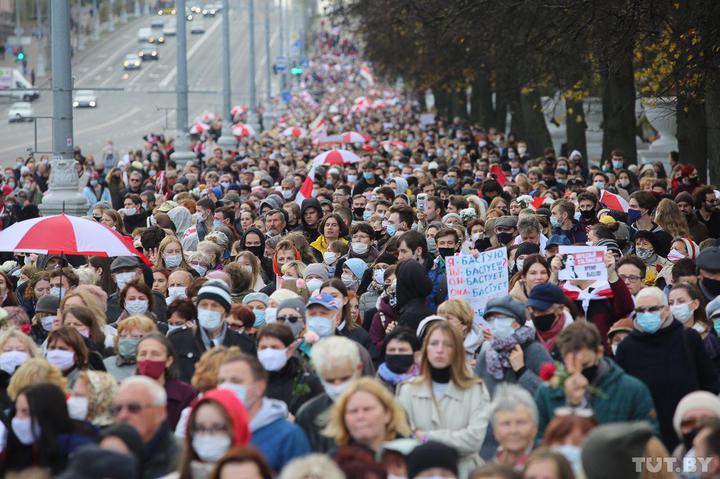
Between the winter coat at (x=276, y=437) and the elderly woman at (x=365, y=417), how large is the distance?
0.18 m

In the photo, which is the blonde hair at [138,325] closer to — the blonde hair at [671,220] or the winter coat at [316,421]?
the winter coat at [316,421]

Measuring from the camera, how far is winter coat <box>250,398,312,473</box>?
779 centimetres

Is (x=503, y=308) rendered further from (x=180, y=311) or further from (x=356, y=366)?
(x=180, y=311)

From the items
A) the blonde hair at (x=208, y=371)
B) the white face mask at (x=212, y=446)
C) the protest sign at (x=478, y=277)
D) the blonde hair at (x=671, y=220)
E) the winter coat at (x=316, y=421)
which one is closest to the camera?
the white face mask at (x=212, y=446)

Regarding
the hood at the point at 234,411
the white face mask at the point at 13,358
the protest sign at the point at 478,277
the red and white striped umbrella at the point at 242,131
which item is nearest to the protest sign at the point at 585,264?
the protest sign at the point at 478,277

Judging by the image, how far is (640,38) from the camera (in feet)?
80.7

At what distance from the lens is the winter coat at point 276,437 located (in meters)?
7.79

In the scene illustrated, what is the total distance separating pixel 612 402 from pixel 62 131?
15.2 m

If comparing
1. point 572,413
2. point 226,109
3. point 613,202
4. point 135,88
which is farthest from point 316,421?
point 135,88

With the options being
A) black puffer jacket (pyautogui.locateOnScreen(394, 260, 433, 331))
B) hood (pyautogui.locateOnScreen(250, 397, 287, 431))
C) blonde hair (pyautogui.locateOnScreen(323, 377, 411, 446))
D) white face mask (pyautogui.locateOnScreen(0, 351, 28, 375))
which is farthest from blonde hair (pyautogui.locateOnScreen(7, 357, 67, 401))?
black puffer jacket (pyautogui.locateOnScreen(394, 260, 433, 331))

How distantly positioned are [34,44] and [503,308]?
120m

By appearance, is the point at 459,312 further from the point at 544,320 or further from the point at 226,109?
the point at 226,109

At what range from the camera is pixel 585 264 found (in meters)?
12.2

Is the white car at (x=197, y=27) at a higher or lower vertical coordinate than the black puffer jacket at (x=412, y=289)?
higher
